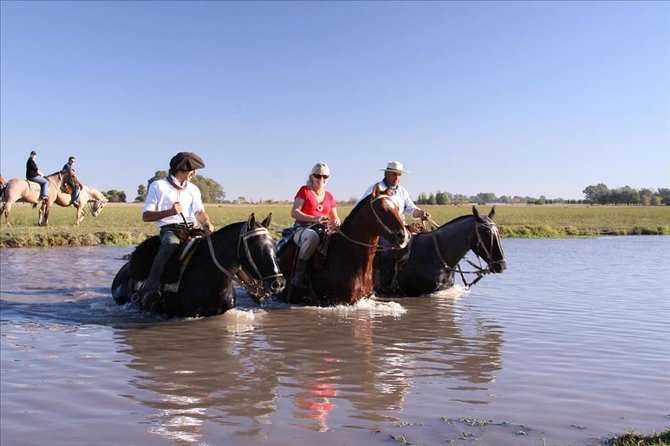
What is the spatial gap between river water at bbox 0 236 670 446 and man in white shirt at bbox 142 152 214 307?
0.62 meters

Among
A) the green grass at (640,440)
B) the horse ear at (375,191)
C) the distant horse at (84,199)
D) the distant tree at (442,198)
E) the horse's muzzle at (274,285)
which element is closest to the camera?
the green grass at (640,440)

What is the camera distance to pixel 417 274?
1090 cm

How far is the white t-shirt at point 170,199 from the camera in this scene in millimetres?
8180

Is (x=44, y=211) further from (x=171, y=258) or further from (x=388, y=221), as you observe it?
(x=388, y=221)

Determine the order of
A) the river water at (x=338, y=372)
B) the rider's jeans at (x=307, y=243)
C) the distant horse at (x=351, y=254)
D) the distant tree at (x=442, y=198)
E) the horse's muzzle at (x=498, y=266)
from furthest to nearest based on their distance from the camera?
1. the distant tree at (x=442, y=198)
2. the horse's muzzle at (x=498, y=266)
3. the rider's jeans at (x=307, y=243)
4. the distant horse at (x=351, y=254)
5. the river water at (x=338, y=372)

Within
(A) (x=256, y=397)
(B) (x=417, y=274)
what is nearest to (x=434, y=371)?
(A) (x=256, y=397)

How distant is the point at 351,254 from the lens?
9.17 meters

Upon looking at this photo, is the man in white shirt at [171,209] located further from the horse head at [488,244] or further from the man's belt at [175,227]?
the horse head at [488,244]

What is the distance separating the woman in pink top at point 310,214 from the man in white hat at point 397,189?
0.73 metres

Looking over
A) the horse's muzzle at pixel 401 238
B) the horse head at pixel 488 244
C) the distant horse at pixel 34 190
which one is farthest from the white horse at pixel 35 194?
the horse's muzzle at pixel 401 238

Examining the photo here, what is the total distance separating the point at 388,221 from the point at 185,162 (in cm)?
281

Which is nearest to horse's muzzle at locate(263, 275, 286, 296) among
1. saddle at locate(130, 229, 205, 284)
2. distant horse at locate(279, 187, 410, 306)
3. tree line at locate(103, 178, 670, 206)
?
saddle at locate(130, 229, 205, 284)

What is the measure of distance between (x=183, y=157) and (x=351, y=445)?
5299mm

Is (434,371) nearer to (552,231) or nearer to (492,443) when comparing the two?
(492,443)
